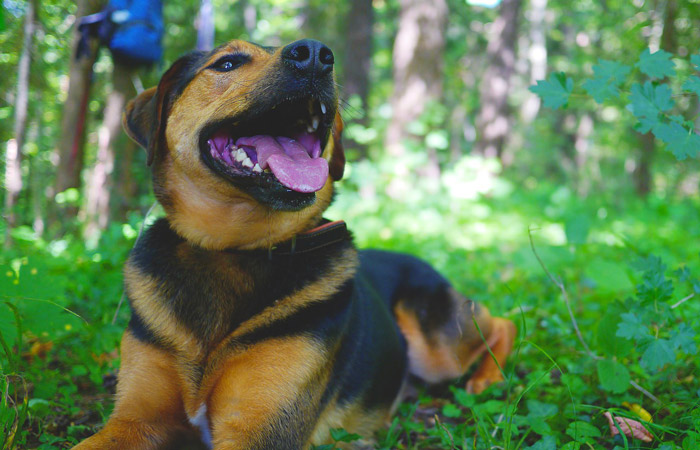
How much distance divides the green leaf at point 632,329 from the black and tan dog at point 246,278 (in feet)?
4.26

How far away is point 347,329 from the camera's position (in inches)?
109

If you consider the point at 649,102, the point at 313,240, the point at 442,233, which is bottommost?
the point at 442,233

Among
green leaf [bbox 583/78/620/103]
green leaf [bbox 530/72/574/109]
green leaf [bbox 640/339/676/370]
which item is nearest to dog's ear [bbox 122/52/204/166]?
green leaf [bbox 530/72/574/109]

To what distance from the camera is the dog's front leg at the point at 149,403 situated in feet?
7.59

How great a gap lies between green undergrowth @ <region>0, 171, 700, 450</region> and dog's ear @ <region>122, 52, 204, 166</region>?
89cm

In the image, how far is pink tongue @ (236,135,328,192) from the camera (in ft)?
8.46

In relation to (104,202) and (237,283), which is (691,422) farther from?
(104,202)

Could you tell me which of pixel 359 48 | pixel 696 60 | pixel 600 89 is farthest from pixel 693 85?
pixel 359 48

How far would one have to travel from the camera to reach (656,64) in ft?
7.91

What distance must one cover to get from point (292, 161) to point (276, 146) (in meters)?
0.17

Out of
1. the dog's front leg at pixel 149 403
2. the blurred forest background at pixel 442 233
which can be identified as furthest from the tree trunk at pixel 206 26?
the dog's front leg at pixel 149 403

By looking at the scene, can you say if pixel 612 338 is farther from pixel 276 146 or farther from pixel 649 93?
pixel 276 146

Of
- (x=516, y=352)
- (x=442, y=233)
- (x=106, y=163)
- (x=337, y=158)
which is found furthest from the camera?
(x=442, y=233)

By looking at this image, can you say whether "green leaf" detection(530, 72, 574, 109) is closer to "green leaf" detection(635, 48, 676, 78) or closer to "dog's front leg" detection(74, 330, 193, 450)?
"green leaf" detection(635, 48, 676, 78)
